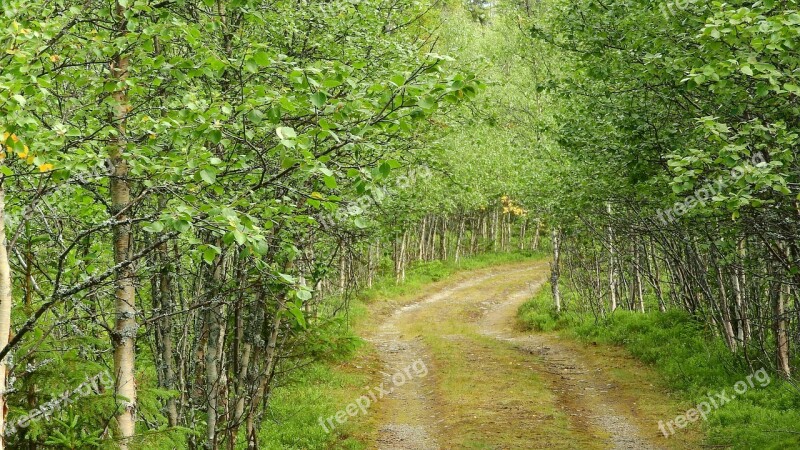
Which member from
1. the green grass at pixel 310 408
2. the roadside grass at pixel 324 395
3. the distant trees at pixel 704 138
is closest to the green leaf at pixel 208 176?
the distant trees at pixel 704 138

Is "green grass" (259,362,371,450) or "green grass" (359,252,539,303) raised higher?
"green grass" (359,252,539,303)

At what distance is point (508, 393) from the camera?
1681 cm

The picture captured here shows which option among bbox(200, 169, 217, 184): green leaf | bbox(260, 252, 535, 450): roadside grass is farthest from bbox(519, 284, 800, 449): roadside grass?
bbox(200, 169, 217, 184): green leaf

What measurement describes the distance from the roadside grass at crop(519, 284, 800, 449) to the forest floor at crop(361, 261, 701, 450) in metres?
0.42

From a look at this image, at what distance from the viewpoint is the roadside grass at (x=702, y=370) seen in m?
11.9

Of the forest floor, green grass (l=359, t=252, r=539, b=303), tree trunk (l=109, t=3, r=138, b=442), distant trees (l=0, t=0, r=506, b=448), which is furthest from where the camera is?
green grass (l=359, t=252, r=539, b=303)

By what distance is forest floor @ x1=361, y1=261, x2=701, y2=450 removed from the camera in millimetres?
13516

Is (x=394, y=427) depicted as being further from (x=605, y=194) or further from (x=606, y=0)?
(x=606, y=0)

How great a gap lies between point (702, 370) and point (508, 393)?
15.3ft

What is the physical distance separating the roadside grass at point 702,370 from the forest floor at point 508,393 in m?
0.42

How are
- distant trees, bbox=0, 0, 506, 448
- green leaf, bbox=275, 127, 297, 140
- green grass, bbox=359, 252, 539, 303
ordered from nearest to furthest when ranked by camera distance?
green leaf, bbox=275, 127, 297, 140 < distant trees, bbox=0, 0, 506, 448 < green grass, bbox=359, 252, 539, 303

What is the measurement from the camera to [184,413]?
1132 cm

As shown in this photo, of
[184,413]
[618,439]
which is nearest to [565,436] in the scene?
[618,439]

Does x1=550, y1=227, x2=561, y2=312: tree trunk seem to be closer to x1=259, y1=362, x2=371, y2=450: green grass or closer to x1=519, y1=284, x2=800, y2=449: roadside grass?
x1=519, y1=284, x2=800, y2=449: roadside grass
